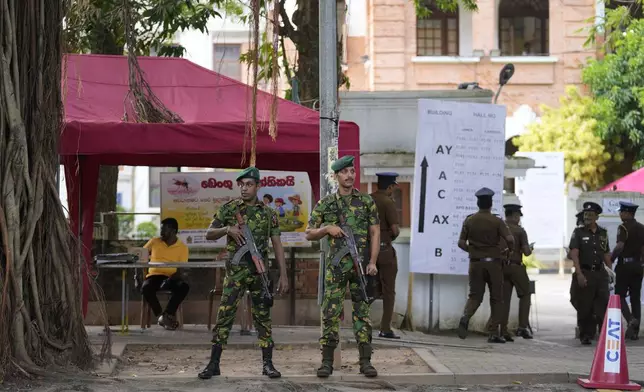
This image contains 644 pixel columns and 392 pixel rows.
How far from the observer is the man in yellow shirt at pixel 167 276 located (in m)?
14.3

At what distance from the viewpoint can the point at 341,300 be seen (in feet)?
32.8

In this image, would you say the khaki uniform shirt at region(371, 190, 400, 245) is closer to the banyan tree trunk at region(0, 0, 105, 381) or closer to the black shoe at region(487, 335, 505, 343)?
the black shoe at region(487, 335, 505, 343)

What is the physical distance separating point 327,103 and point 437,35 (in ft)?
80.6

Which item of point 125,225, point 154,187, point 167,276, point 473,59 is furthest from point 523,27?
point 167,276

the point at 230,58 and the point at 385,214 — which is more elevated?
the point at 230,58

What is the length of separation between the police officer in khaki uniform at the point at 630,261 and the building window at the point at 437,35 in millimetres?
20211

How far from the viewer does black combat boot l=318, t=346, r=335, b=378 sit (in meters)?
10.0

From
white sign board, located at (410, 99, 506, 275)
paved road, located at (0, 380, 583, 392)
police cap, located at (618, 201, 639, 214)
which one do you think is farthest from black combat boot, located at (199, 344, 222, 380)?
police cap, located at (618, 201, 639, 214)

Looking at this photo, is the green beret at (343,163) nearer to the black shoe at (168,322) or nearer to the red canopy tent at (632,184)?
the black shoe at (168,322)

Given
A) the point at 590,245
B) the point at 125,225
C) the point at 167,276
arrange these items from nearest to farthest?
the point at 590,245 → the point at 167,276 → the point at 125,225

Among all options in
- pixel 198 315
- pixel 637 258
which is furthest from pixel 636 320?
pixel 198 315

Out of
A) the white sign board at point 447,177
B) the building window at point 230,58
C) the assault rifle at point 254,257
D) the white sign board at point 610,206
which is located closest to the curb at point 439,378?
the assault rifle at point 254,257

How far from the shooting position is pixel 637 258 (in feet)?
48.9

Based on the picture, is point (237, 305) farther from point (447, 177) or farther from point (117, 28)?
point (117, 28)
